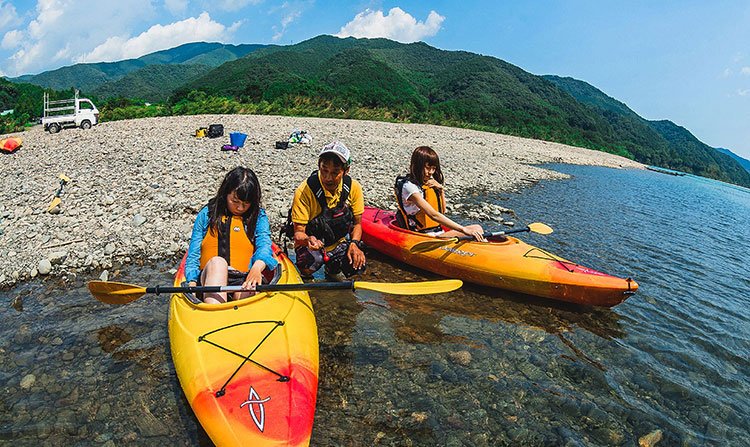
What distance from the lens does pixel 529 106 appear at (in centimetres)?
6712

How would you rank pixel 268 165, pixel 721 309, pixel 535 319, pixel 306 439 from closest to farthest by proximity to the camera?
pixel 306 439 → pixel 535 319 → pixel 721 309 → pixel 268 165

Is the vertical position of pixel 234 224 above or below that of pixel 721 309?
above

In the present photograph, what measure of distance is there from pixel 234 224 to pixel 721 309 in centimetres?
686

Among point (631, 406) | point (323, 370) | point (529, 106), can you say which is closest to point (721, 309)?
point (631, 406)

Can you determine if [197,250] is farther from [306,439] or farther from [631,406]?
[631,406]

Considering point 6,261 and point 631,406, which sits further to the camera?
point 6,261

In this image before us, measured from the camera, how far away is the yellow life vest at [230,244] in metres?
3.90

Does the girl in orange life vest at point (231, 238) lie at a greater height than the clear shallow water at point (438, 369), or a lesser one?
greater

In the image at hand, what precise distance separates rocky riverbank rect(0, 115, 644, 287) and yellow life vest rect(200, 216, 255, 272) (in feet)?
8.05

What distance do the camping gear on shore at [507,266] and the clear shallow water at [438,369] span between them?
0.83ft

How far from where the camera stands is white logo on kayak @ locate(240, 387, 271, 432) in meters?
2.38

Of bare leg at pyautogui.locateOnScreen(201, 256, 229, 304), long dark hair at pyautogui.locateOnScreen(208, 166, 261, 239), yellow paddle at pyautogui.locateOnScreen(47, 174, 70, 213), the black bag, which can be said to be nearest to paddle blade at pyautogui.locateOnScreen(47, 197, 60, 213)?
yellow paddle at pyautogui.locateOnScreen(47, 174, 70, 213)

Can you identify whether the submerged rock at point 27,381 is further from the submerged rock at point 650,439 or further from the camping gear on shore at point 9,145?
the camping gear on shore at point 9,145

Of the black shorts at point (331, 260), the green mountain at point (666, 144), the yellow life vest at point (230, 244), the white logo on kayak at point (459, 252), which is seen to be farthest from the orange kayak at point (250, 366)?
the green mountain at point (666, 144)
